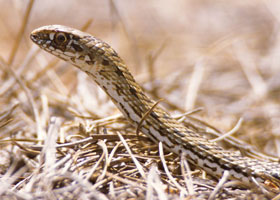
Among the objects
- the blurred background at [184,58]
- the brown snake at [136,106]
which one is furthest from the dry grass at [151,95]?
the brown snake at [136,106]

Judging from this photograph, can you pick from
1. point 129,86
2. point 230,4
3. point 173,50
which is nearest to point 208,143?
point 129,86

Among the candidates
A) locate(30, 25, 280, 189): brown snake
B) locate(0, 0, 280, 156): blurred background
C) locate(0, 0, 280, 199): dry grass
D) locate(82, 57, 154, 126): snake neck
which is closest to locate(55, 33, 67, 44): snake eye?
locate(30, 25, 280, 189): brown snake

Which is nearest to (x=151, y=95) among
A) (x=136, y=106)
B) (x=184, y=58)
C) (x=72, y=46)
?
(x=136, y=106)

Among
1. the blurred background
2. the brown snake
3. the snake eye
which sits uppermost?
the blurred background

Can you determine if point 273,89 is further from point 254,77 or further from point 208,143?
point 208,143

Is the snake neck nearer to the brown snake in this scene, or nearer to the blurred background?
the brown snake

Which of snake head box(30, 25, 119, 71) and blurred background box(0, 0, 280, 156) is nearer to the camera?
snake head box(30, 25, 119, 71)

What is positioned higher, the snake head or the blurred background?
the blurred background
